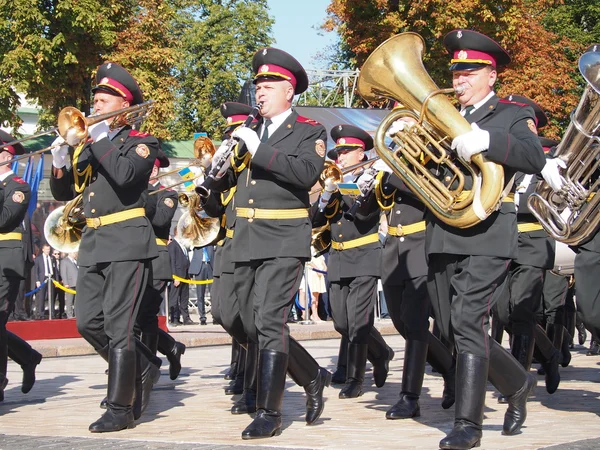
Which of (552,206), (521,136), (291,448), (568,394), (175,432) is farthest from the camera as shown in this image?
(568,394)

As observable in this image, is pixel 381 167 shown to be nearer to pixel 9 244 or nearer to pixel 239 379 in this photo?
pixel 239 379

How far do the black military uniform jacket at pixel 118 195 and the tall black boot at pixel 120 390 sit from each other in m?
0.67

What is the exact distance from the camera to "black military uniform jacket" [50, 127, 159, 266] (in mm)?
7402

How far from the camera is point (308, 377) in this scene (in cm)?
754

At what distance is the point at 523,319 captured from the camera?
9.30 metres

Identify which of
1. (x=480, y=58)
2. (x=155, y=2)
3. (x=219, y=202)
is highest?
(x=155, y=2)

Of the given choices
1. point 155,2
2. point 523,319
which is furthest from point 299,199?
point 155,2

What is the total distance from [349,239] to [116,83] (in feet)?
10.1

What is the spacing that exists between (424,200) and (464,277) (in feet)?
1.73

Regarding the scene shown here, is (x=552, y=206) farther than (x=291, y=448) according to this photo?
Yes

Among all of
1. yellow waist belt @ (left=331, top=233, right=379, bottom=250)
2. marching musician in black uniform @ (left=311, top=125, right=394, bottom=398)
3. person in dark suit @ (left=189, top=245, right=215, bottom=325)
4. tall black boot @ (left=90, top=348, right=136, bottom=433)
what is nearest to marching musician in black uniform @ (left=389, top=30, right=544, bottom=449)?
tall black boot @ (left=90, top=348, right=136, bottom=433)

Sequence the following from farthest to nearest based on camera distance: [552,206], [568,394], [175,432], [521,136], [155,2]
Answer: [155,2], [568,394], [552,206], [175,432], [521,136]

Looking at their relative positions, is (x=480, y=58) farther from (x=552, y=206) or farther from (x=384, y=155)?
(x=552, y=206)

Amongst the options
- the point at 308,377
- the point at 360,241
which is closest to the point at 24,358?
the point at 360,241
